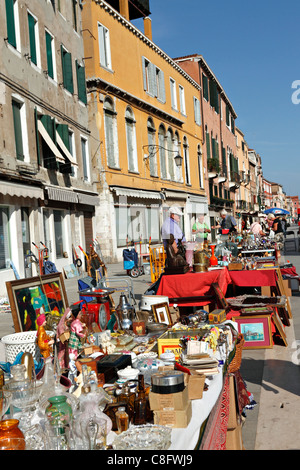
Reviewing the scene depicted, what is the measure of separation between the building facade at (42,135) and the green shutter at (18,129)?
3cm

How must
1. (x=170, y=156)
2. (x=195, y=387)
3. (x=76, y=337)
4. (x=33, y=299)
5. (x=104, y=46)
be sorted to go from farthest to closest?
(x=170, y=156)
(x=104, y=46)
(x=33, y=299)
(x=76, y=337)
(x=195, y=387)

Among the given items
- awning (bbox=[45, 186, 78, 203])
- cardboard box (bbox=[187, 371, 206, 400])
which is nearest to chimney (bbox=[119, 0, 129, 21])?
awning (bbox=[45, 186, 78, 203])

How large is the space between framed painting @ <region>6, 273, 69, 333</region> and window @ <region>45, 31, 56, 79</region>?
456 inches

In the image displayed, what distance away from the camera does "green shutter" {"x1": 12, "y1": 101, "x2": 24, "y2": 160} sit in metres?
12.0

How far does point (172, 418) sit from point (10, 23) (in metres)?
12.1

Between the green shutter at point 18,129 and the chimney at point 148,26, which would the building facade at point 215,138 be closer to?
the chimney at point 148,26

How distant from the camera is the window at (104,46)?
18.1m

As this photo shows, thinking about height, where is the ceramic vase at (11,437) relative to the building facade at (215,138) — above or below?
below

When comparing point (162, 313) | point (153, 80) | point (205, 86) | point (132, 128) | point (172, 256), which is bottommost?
point (162, 313)

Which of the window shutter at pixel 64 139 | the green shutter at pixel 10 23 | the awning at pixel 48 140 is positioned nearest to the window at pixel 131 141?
the window shutter at pixel 64 139

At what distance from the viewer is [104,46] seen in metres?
18.5

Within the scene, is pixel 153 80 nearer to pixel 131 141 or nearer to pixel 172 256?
pixel 131 141

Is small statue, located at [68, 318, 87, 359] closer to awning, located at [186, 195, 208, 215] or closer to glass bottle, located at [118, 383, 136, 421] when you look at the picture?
glass bottle, located at [118, 383, 136, 421]

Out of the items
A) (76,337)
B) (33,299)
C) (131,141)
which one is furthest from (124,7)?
(76,337)
